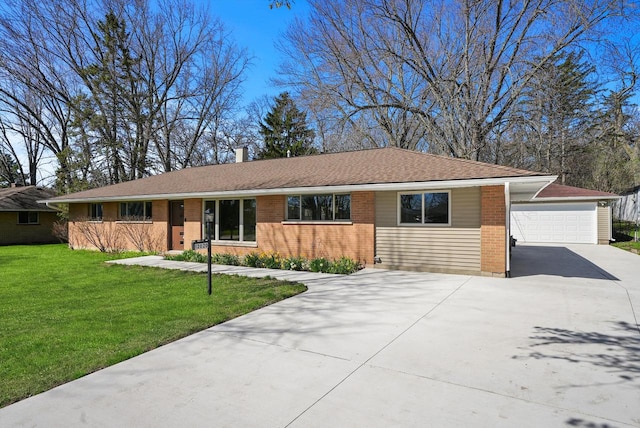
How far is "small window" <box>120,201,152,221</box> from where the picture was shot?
15086 millimetres

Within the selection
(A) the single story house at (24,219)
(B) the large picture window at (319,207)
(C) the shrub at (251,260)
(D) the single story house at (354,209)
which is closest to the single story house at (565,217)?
(D) the single story house at (354,209)

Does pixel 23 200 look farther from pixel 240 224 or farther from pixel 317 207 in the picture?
pixel 317 207

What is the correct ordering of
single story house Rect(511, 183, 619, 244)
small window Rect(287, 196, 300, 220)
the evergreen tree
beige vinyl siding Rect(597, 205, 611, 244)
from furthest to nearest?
the evergreen tree → single story house Rect(511, 183, 619, 244) → beige vinyl siding Rect(597, 205, 611, 244) → small window Rect(287, 196, 300, 220)

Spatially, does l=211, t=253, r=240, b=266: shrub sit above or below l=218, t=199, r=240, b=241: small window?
below

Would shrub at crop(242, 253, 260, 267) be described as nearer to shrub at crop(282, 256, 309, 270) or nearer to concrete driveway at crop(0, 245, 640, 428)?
shrub at crop(282, 256, 309, 270)

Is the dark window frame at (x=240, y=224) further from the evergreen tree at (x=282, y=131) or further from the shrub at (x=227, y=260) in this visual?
the evergreen tree at (x=282, y=131)

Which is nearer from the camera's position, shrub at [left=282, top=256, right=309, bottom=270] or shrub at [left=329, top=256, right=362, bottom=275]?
shrub at [left=329, top=256, right=362, bottom=275]

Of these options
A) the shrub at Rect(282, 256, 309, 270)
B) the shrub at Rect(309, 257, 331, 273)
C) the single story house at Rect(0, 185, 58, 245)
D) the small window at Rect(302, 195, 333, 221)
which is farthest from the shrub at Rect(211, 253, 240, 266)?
the single story house at Rect(0, 185, 58, 245)

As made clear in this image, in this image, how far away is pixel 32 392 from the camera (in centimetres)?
314

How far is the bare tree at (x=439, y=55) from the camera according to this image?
16484 mm

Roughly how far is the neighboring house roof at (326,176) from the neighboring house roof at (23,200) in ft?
20.5

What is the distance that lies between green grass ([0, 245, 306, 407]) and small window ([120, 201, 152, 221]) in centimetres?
494

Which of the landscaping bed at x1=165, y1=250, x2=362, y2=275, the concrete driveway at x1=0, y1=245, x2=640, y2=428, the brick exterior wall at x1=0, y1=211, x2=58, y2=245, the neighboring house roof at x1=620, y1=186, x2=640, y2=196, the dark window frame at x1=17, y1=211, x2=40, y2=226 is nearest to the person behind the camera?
the concrete driveway at x1=0, y1=245, x2=640, y2=428

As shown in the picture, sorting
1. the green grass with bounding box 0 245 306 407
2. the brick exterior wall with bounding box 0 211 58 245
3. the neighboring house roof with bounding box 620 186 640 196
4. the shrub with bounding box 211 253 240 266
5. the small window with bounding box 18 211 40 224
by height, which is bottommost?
the green grass with bounding box 0 245 306 407
